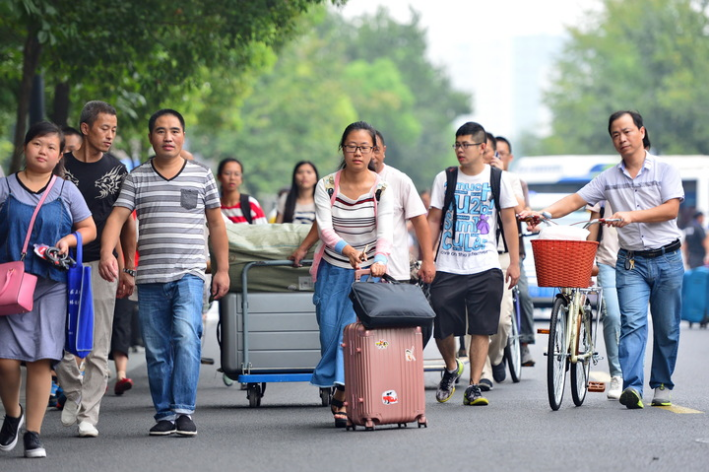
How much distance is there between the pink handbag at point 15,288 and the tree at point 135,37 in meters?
5.29

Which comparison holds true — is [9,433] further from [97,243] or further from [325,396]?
[325,396]

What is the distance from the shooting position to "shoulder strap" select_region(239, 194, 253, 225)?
11852 millimetres

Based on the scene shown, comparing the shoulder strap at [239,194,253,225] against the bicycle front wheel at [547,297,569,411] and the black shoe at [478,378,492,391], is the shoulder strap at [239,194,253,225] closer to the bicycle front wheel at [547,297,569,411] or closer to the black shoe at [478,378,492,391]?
the black shoe at [478,378,492,391]

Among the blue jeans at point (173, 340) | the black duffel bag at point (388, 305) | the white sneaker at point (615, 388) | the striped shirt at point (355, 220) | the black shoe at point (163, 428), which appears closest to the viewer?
the black duffel bag at point (388, 305)

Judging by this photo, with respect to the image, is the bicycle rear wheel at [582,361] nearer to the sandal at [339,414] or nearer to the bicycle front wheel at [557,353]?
the bicycle front wheel at [557,353]

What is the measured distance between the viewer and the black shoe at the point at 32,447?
7.29 m

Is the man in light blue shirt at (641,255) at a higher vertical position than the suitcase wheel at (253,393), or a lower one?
higher

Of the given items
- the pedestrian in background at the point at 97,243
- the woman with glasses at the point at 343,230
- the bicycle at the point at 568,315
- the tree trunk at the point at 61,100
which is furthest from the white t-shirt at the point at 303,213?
the tree trunk at the point at 61,100

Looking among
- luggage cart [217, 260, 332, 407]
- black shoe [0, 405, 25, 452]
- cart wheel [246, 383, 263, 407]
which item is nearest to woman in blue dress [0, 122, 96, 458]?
black shoe [0, 405, 25, 452]

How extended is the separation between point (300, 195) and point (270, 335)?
2935 mm

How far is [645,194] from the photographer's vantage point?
9211mm

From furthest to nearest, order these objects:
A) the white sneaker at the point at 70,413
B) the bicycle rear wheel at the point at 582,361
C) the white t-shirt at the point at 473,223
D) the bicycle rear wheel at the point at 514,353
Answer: the bicycle rear wheel at the point at 514,353
the white t-shirt at the point at 473,223
the bicycle rear wheel at the point at 582,361
the white sneaker at the point at 70,413

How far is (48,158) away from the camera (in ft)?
24.6

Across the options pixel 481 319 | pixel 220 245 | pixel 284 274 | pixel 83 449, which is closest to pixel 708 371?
pixel 481 319
